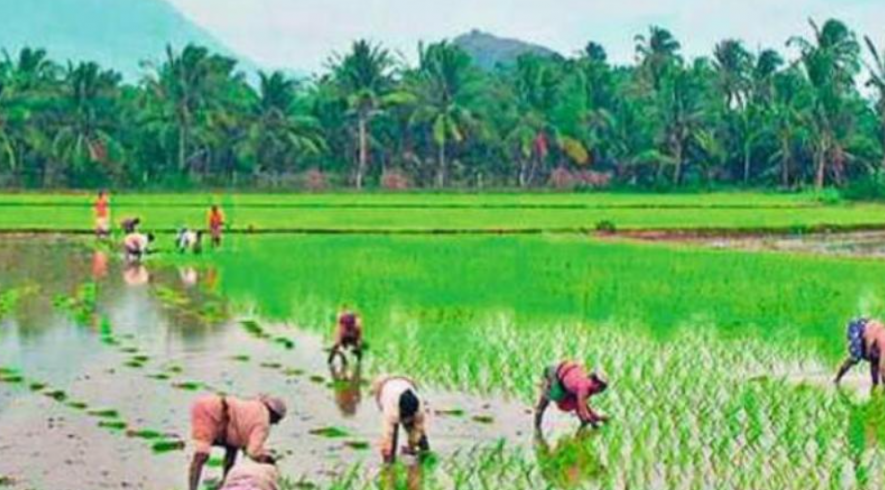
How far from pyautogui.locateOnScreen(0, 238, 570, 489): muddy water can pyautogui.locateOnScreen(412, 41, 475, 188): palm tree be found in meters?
47.2

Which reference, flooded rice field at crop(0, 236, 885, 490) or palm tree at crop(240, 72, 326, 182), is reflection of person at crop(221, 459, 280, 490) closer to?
flooded rice field at crop(0, 236, 885, 490)

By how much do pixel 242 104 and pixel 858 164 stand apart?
27.0 m

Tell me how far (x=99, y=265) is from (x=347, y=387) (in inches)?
577

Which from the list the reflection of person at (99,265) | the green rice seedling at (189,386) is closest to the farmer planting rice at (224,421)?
the green rice seedling at (189,386)

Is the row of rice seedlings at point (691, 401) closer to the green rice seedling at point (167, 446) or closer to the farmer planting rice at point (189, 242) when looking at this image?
the green rice seedling at point (167, 446)

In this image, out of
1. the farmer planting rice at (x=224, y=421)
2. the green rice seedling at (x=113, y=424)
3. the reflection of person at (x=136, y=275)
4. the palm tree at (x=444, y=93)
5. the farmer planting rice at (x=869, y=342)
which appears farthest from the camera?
the palm tree at (x=444, y=93)

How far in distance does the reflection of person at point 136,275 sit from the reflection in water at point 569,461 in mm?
13499

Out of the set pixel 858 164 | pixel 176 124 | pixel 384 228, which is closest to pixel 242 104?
pixel 176 124

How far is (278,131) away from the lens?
65.9 m

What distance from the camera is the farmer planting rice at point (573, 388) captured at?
1020 centimetres

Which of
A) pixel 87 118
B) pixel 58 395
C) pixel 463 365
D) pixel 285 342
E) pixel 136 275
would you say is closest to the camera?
pixel 58 395

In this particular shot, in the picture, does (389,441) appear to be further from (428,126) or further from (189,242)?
(428,126)

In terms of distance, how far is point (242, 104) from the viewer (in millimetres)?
67250

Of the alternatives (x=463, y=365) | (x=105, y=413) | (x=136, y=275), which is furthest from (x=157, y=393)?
(x=136, y=275)
